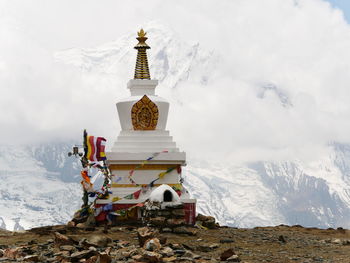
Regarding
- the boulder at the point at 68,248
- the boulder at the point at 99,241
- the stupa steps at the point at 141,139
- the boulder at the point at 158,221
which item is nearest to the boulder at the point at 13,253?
the boulder at the point at 68,248

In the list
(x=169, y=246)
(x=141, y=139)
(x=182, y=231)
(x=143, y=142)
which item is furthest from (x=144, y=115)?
(x=169, y=246)

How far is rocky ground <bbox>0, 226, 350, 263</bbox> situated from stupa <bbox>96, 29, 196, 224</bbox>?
90.8 inches

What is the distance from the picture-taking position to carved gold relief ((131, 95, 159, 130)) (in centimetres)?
3017

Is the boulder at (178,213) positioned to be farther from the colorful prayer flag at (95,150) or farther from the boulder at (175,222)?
A: the colorful prayer flag at (95,150)

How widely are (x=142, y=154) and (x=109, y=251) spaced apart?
A: 994 cm

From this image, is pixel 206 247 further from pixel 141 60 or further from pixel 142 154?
pixel 141 60

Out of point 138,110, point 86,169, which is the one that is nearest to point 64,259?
point 86,169

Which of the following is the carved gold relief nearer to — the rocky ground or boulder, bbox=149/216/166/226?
the rocky ground

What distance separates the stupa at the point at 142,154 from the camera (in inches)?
1119

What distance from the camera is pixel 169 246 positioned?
20.0 m

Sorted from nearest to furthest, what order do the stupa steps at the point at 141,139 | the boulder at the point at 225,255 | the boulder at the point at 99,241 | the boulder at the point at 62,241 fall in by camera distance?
the boulder at the point at 225,255, the boulder at the point at 99,241, the boulder at the point at 62,241, the stupa steps at the point at 141,139

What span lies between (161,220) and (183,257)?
6702 millimetres

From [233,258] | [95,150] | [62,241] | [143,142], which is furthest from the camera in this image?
[143,142]

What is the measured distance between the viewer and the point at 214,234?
83.2 ft
